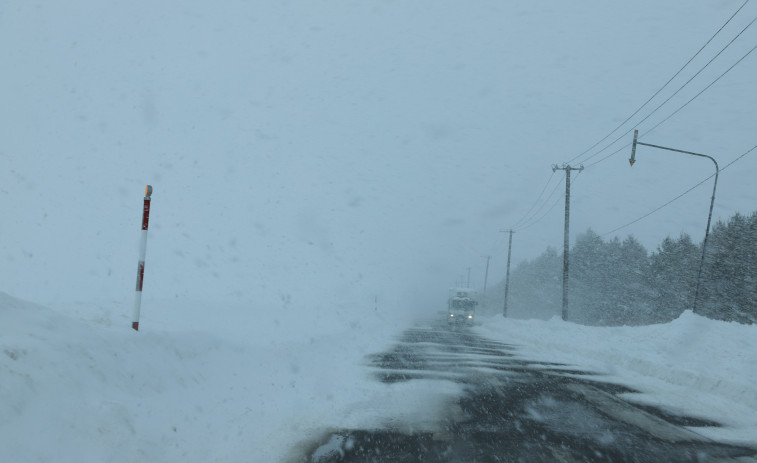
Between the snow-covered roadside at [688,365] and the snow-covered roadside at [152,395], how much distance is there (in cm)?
388

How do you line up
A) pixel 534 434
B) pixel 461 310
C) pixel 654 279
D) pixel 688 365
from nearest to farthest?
pixel 534 434, pixel 688 365, pixel 461 310, pixel 654 279

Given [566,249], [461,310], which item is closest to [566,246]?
[566,249]

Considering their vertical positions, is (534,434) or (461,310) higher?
(534,434)

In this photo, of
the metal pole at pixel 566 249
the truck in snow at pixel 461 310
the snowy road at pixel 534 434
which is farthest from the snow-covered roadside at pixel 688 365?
the truck in snow at pixel 461 310

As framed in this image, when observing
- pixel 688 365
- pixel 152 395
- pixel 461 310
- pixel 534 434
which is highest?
pixel 152 395

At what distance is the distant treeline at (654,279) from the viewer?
56.1m

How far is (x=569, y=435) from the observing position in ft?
19.1

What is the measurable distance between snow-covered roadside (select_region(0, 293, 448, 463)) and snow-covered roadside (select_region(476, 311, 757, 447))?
3883mm

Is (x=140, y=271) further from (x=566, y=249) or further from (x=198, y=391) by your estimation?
(x=566, y=249)

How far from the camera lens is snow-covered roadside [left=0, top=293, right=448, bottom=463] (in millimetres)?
3855

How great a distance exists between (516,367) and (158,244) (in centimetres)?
1097

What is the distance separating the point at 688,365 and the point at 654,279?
228 feet

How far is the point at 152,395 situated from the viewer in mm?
5301

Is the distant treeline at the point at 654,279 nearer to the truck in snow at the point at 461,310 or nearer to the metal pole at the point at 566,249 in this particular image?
the truck in snow at the point at 461,310
